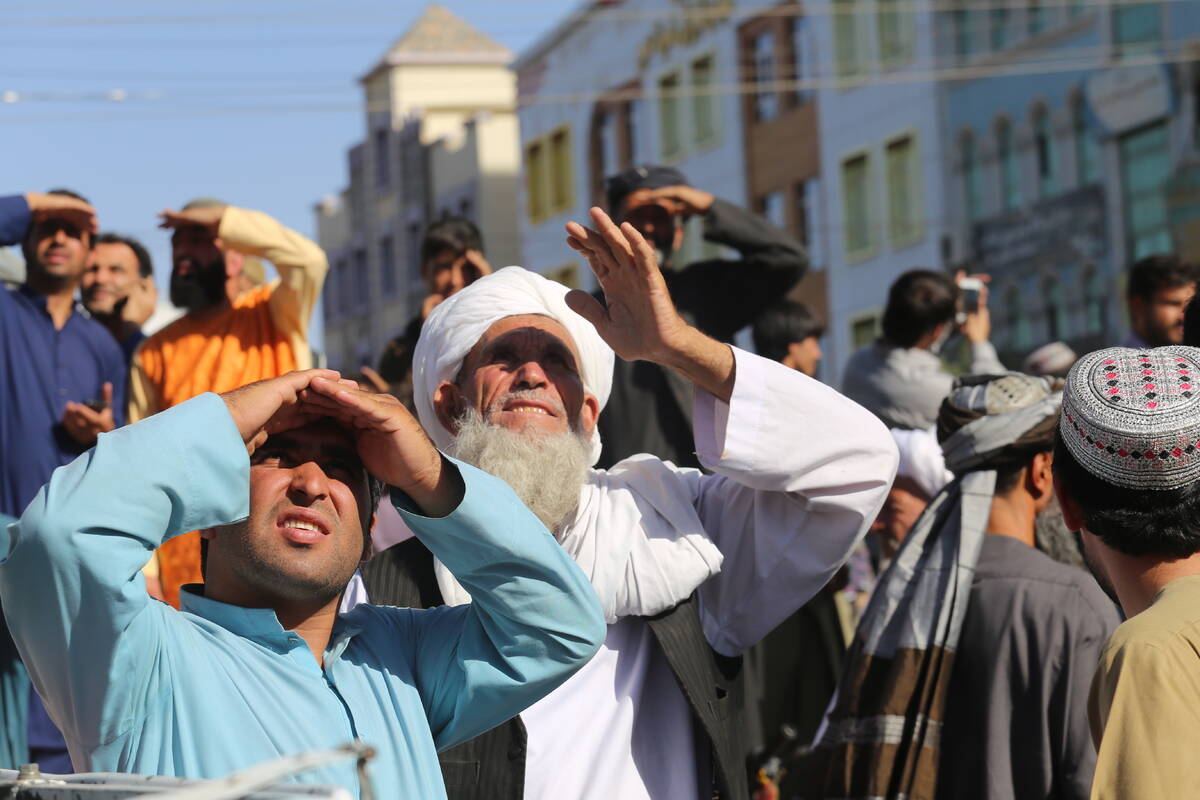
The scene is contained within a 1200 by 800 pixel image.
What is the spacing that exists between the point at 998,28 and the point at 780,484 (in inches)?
1022

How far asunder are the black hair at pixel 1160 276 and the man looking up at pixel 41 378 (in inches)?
142

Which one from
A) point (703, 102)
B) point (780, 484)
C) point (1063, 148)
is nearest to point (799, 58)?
point (703, 102)

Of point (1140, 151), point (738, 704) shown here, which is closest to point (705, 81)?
point (1140, 151)

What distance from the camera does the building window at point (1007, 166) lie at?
2811 centimetres

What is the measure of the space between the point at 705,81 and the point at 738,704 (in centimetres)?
3199

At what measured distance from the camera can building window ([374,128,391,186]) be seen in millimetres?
49375

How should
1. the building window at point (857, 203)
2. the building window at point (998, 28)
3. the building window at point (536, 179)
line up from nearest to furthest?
1. the building window at point (998, 28)
2. the building window at point (857, 203)
3. the building window at point (536, 179)

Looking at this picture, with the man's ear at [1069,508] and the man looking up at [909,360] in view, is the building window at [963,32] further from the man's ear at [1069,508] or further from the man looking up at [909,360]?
the man's ear at [1069,508]

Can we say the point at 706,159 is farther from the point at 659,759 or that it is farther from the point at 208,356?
the point at 659,759

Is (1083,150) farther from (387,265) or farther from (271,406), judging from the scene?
(387,265)

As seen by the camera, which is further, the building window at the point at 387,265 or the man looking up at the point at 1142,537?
the building window at the point at 387,265

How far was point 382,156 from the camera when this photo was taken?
164 ft

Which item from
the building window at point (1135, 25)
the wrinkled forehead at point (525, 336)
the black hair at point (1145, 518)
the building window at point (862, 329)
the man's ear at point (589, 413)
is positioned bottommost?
A: the building window at point (862, 329)

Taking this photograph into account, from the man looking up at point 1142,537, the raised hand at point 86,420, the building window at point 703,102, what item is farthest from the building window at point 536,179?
the man looking up at point 1142,537
